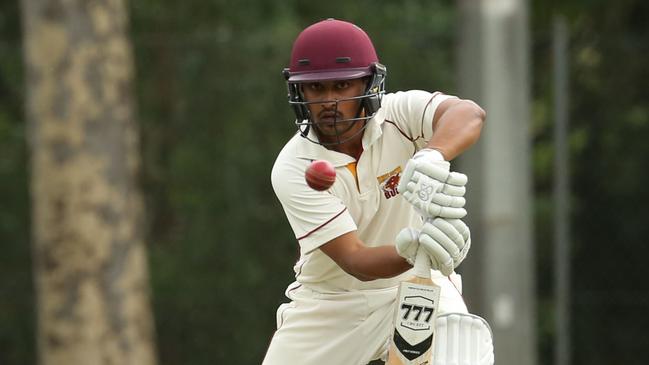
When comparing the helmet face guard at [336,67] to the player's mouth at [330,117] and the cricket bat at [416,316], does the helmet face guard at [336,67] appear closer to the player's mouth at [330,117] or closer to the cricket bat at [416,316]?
the player's mouth at [330,117]

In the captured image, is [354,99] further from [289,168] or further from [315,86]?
[289,168]

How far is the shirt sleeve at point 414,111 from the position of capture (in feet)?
18.5

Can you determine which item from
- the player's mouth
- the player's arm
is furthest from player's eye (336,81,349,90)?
the player's arm

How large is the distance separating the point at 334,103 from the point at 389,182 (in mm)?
396

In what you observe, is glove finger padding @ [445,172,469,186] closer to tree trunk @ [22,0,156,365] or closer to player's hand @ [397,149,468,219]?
→ player's hand @ [397,149,468,219]

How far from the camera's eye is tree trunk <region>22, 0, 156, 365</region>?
9.99 metres

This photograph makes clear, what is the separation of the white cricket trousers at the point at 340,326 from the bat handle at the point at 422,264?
53 cm

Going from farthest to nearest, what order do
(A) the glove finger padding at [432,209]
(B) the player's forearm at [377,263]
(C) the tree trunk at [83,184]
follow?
(C) the tree trunk at [83,184] → (B) the player's forearm at [377,263] → (A) the glove finger padding at [432,209]

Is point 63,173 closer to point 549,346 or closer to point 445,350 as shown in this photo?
point 549,346

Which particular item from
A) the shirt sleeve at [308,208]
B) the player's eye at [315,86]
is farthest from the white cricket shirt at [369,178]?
the player's eye at [315,86]

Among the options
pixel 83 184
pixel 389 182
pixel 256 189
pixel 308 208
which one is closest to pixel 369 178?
pixel 389 182

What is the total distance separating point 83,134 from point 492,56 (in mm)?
2744

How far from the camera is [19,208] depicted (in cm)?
1075

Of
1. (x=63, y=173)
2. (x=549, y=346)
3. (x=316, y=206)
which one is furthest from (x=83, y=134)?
(x=316, y=206)
